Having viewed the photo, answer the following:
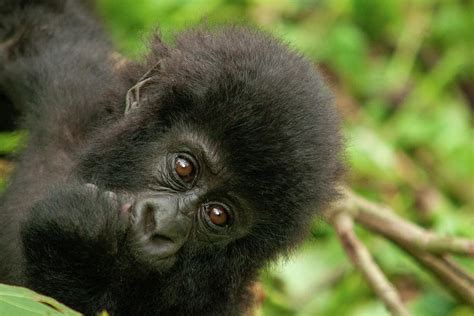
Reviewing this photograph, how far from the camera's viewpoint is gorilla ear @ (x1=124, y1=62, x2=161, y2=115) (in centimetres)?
336

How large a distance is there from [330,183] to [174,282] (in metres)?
0.71

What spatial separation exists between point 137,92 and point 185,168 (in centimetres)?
42

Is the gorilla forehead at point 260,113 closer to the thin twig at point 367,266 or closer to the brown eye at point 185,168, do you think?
the brown eye at point 185,168

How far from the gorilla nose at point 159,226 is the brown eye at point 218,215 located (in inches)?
4.2

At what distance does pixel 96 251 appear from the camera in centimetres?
293

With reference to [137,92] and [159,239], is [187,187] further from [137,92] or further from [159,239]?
[137,92]

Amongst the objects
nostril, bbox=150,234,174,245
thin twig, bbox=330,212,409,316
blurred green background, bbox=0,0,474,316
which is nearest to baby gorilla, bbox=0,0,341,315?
nostril, bbox=150,234,174,245

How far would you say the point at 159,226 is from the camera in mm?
2982

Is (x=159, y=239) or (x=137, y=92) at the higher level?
(x=137, y=92)

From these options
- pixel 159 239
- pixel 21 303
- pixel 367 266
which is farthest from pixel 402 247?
pixel 21 303

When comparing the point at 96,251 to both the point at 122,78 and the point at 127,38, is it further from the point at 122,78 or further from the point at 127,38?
the point at 127,38

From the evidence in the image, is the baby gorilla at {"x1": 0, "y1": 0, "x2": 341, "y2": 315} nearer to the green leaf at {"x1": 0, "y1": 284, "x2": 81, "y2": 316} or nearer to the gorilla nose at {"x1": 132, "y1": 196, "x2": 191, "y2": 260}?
the gorilla nose at {"x1": 132, "y1": 196, "x2": 191, "y2": 260}

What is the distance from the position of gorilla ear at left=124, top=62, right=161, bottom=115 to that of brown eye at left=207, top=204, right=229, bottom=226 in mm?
537

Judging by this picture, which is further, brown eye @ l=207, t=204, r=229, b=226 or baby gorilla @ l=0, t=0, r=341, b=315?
brown eye @ l=207, t=204, r=229, b=226
